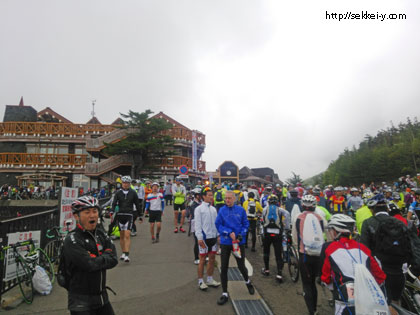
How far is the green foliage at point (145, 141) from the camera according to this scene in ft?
81.8

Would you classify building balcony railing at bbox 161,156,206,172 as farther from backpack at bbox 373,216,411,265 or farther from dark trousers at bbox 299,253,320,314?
backpack at bbox 373,216,411,265

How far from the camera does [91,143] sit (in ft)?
89.2

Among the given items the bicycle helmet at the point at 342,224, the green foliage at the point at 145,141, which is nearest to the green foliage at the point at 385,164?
the green foliage at the point at 145,141

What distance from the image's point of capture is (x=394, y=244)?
325cm

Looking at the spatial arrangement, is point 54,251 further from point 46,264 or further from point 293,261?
point 293,261

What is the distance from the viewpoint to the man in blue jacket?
4.46 metres

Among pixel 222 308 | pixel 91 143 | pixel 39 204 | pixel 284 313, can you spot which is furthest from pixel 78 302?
pixel 91 143

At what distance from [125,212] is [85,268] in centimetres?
428

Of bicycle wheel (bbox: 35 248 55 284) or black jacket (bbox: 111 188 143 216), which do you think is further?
black jacket (bbox: 111 188 143 216)

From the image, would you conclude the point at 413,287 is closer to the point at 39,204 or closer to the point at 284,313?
the point at 284,313

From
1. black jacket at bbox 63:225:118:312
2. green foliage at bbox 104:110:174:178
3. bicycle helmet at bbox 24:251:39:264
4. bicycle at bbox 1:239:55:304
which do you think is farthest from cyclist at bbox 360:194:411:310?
green foliage at bbox 104:110:174:178

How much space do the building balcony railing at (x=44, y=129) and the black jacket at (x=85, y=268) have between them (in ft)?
99.7

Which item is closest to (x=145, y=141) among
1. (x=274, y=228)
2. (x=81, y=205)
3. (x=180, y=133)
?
(x=180, y=133)

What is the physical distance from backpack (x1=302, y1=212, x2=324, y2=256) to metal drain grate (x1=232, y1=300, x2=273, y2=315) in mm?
1153
